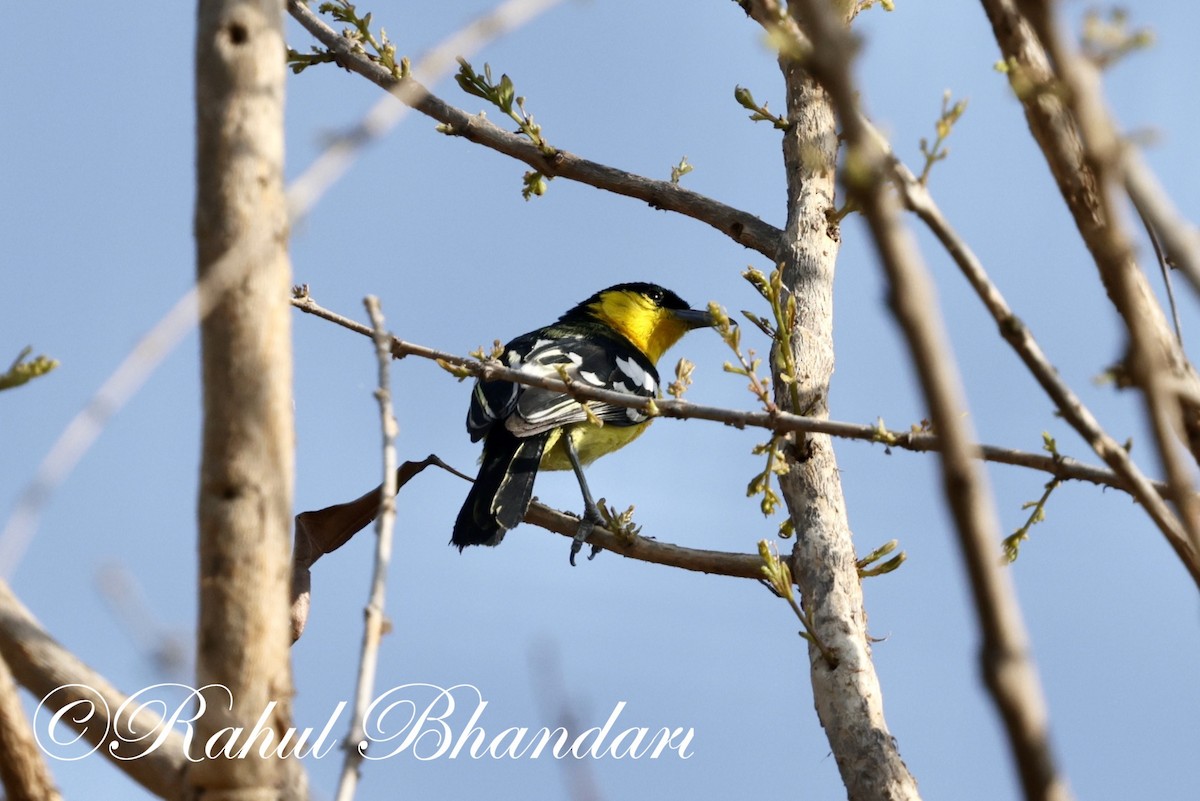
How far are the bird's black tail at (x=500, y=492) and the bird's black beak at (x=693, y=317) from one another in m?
2.56

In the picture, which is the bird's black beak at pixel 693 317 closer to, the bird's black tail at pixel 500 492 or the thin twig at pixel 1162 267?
the bird's black tail at pixel 500 492

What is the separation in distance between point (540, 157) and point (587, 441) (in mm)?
2099

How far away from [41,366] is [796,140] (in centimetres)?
416

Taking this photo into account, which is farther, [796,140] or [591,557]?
[591,557]

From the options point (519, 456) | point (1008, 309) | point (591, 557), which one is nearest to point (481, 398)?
point (519, 456)

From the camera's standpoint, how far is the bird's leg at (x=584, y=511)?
257 inches

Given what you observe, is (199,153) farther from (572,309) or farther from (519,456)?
(572,309)

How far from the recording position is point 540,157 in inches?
237

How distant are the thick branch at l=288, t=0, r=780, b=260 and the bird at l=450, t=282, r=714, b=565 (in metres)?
0.87

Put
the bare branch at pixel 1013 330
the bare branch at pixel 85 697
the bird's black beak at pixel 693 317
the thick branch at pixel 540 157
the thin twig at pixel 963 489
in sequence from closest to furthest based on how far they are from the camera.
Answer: the thin twig at pixel 963 489 → the bare branch at pixel 1013 330 → the bare branch at pixel 85 697 → the thick branch at pixel 540 157 → the bird's black beak at pixel 693 317

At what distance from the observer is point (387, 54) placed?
568 centimetres

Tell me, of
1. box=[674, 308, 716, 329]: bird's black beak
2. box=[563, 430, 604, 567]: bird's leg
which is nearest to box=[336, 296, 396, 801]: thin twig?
box=[563, 430, 604, 567]: bird's leg

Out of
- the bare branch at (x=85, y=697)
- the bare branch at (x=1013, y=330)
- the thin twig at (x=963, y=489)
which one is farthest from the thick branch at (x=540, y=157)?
the thin twig at (x=963, y=489)

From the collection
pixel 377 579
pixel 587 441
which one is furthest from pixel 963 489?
pixel 587 441
